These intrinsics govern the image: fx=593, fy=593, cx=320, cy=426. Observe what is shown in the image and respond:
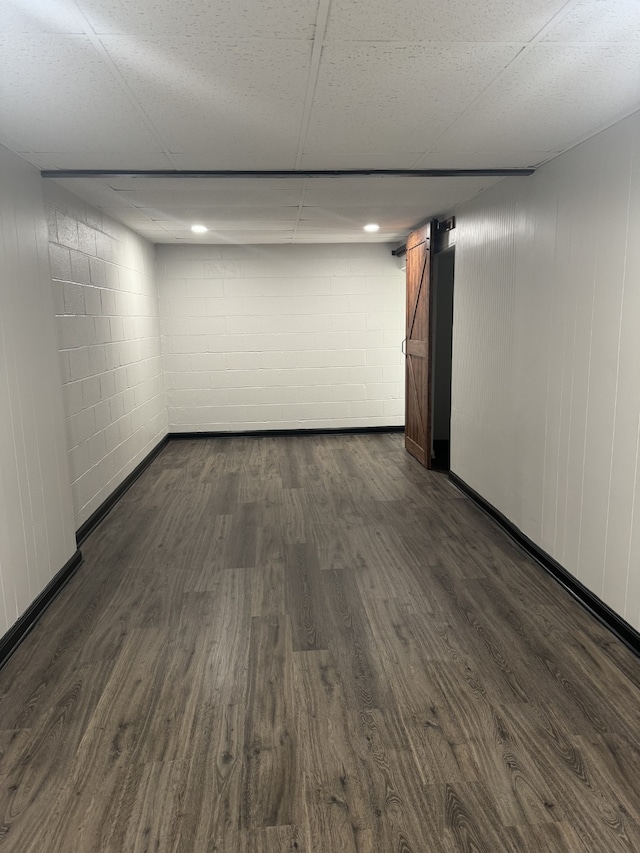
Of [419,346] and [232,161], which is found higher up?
[232,161]

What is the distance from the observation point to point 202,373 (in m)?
7.50

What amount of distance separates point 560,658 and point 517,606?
1.62ft

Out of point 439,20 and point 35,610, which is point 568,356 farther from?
point 35,610

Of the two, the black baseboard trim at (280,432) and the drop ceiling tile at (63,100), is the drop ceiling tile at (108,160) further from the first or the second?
the black baseboard trim at (280,432)

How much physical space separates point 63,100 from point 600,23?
1963 millimetres

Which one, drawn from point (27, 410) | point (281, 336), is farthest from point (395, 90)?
point (281, 336)

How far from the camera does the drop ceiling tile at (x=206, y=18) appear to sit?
167cm

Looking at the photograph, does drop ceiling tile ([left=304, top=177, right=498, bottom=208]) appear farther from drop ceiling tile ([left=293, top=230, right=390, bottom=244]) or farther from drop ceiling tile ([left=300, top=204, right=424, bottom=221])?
drop ceiling tile ([left=293, top=230, right=390, bottom=244])

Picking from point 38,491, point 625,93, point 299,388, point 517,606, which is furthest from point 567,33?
point 299,388

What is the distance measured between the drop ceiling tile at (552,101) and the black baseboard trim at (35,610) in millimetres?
3116

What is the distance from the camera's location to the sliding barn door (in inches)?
228

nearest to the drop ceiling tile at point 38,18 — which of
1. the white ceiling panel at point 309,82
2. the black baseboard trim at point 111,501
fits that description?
the white ceiling panel at point 309,82

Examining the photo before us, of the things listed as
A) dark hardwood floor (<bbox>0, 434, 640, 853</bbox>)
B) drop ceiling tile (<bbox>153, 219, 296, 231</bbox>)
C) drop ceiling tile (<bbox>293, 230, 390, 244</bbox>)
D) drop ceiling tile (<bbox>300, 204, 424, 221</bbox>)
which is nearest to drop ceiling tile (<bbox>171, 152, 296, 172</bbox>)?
drop ceiling tile (<bbox>300, 204, 424, 221</bbox>)

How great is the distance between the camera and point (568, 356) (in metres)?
3.20
